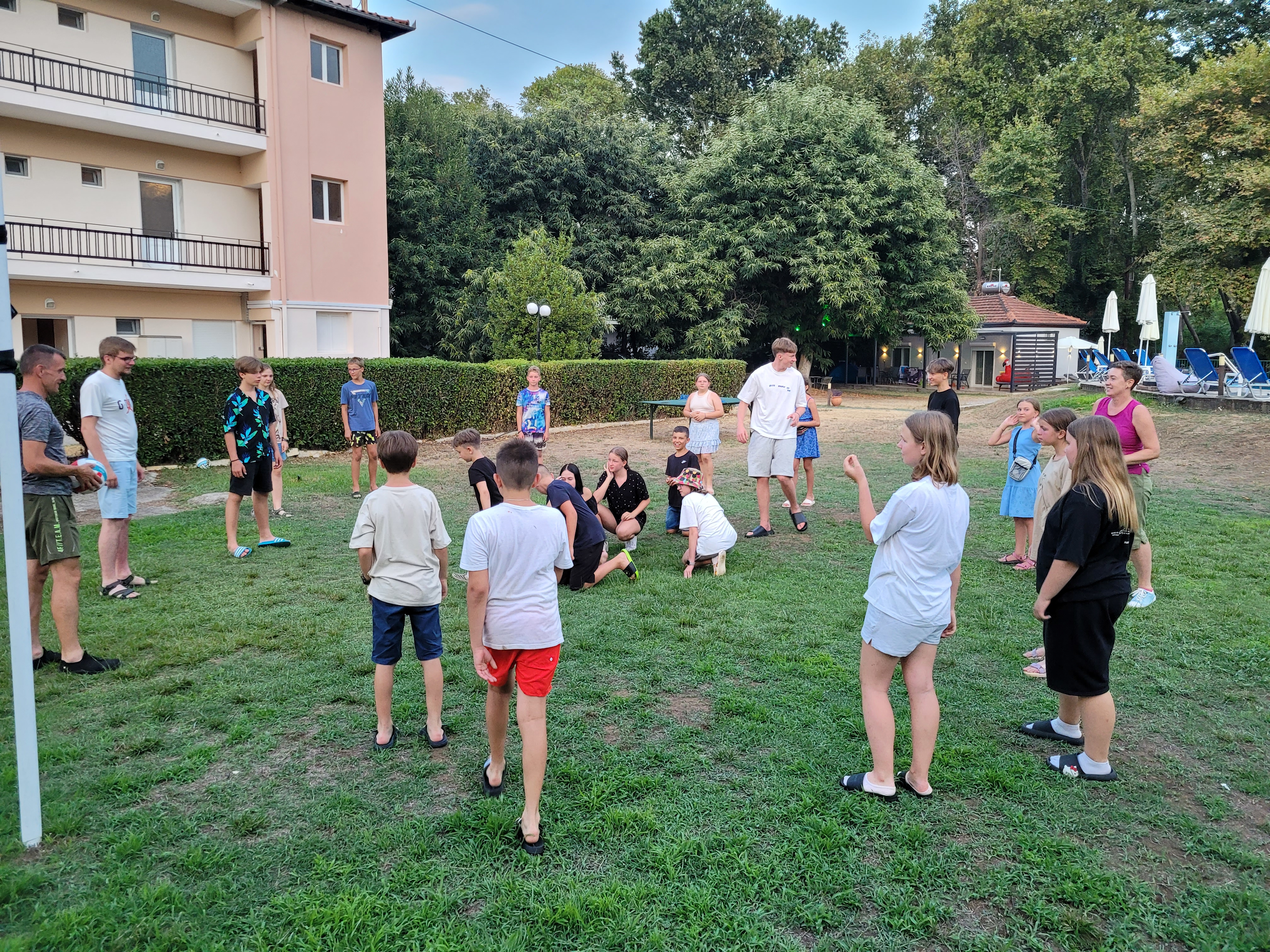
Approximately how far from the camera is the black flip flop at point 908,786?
12.0ft

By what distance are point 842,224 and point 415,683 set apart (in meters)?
26.9

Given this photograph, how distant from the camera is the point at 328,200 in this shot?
21.4 metres

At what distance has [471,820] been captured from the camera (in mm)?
3406

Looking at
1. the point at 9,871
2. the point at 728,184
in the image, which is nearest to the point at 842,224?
the point at 728,184

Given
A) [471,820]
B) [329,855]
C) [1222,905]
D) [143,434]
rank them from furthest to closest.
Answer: [143,434] → [471,820] → [329,855] → [1222,905]

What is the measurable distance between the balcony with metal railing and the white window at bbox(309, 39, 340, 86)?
1.67 meters

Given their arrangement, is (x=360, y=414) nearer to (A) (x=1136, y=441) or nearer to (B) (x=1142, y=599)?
(A) (x=1136, y=441)

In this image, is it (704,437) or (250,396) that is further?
(704,437)

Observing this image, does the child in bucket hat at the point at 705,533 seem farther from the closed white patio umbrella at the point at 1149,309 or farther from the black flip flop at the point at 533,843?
the closed white patio umbrella at the point at 1149,309

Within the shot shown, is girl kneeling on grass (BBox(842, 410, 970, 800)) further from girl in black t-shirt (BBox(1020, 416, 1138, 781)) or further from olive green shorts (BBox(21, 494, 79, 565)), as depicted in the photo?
olive green shorts (BBox(21, 494, 79, 565))

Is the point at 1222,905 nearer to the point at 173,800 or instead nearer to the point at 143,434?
the point at 173,800

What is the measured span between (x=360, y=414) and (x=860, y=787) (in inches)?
331

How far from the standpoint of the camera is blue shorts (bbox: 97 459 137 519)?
614 centimetres

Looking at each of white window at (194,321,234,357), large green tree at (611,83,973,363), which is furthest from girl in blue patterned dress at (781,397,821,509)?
large green tree at (611,83,973,363)
